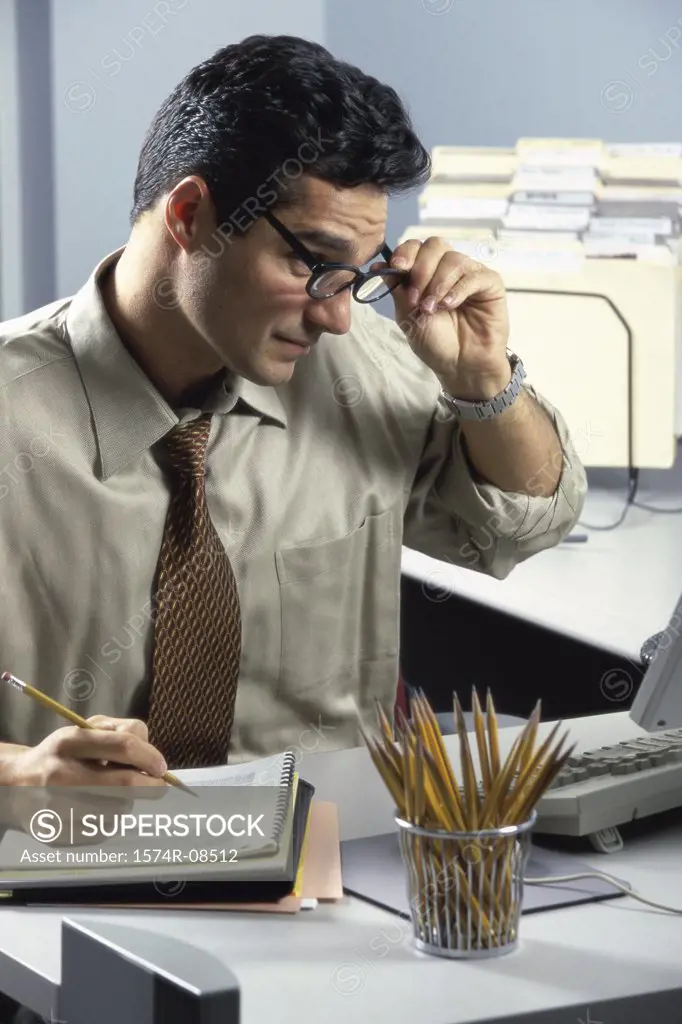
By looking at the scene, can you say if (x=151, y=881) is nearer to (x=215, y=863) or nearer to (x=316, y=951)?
(x=215, y=863)

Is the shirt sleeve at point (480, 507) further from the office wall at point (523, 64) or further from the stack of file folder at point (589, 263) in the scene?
the office wall at point (523, 64)

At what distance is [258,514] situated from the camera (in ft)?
5.37

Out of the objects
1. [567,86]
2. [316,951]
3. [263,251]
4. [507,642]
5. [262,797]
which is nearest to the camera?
[316,951]

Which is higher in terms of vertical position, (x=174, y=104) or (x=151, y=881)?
(x=174, y=104)

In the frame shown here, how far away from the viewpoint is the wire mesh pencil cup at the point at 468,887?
931mm

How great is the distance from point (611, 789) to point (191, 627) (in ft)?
1.81

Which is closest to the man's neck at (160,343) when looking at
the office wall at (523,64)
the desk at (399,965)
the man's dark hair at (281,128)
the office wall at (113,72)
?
the man's dark hair at (281,128)

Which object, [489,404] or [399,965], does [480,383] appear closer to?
[489,404]

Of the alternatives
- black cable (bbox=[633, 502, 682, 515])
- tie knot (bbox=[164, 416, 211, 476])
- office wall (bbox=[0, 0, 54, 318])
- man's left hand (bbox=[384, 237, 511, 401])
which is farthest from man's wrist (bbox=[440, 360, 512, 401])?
office wall (bbox=[0, 0, 54, 318])

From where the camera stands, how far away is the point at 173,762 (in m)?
1.54

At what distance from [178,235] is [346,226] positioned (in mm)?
197

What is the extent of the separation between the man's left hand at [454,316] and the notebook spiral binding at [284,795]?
543 millimetres

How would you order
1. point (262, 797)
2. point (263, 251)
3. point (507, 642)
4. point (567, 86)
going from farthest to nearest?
point (567, 86) → point (507, 642) → point (263, 251) → point (262, 797)

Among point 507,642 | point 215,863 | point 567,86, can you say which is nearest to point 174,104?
point 215,863
